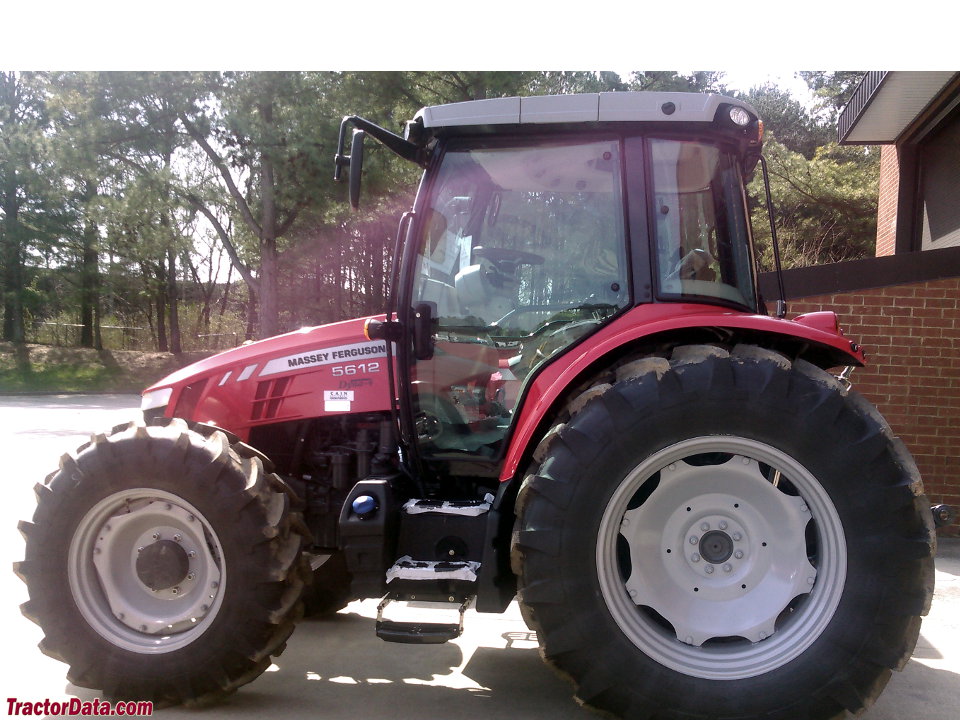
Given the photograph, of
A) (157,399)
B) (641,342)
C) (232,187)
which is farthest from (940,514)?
(232,187)

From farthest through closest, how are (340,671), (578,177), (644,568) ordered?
(340,671)
(578,177)
(644,568)

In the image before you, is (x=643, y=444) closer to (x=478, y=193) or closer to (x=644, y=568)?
(x=644, y=568)

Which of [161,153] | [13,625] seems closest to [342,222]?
[161,153]

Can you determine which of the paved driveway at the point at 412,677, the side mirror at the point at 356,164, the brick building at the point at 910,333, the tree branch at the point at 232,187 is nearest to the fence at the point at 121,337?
the tree branch at the point at 232,187

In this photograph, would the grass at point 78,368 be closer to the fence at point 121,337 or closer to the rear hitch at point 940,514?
the fence at point 121,337

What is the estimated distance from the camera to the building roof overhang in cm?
796

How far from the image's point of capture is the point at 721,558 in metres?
3.06

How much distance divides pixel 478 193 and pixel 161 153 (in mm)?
19170

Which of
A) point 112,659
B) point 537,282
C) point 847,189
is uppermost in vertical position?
point 847,189

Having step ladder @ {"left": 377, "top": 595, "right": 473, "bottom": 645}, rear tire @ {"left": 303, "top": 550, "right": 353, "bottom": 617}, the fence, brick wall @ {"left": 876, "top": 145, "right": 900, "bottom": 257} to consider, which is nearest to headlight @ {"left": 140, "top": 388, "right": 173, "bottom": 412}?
rear tire @ {"left": 303, "top": 550, "right": 353, "bottom": 617}

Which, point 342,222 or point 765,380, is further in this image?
point 342,222

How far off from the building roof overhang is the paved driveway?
5.37m

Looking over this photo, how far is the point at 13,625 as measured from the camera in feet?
13.8

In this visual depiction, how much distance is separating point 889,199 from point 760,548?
31.9 feet
